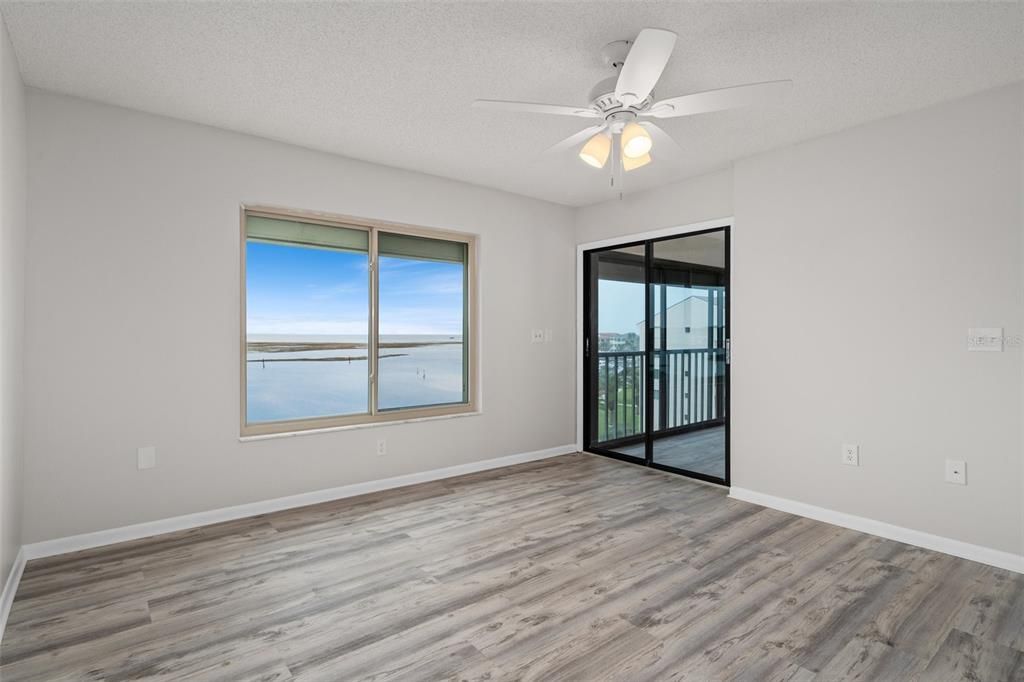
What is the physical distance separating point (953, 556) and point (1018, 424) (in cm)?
80

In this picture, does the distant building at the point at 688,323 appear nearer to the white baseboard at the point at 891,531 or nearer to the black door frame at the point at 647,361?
the black door frame at the point at 647,361

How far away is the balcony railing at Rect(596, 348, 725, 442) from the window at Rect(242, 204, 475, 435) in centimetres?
146

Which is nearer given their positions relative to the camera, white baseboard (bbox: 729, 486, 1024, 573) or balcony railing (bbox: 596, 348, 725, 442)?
white baseboard (bbox: 729, 486, 1024, 573)

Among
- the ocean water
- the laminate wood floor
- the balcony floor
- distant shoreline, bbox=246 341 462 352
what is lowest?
the laminate wood floor

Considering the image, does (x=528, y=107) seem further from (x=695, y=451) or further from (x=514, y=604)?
(x=695, y=451)

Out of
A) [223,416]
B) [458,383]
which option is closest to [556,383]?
[458,383]

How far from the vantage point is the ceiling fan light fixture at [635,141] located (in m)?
2.59

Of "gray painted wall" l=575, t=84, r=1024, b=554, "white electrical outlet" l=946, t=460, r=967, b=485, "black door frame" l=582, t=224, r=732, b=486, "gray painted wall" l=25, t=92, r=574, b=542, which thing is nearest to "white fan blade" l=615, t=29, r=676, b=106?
"gray painted wall" l=575, t=84, r=1024, b=554

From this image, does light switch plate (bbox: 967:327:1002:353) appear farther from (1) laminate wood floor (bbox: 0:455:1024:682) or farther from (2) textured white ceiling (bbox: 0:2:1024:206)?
(2) textured white ceiling (bbox: 0:2:1024:206)

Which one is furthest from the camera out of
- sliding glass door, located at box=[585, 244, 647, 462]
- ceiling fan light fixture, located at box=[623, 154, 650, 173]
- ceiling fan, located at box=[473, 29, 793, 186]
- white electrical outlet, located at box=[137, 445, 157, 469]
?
sliding glass door, located at box=[585, 244, 647, 462]

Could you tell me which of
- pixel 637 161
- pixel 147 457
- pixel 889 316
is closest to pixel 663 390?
pixel 889 316

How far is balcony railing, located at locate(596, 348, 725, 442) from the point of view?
4.43 meters

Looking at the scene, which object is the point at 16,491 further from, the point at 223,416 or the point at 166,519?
the point at 223,416

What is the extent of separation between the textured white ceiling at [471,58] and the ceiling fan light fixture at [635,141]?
352 mm
